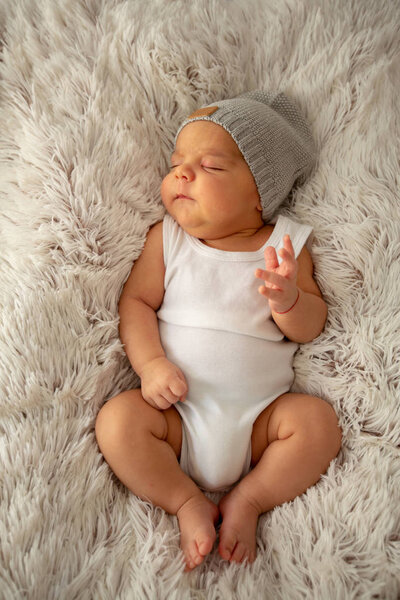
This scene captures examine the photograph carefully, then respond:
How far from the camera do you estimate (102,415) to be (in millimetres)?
1050

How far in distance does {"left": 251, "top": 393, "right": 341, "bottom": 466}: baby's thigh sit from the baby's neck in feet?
1.17

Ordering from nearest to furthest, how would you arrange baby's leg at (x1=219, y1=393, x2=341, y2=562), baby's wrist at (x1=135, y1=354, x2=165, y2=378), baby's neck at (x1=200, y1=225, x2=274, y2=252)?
baby's leg at (x1=219, y1=393, x2=341, y2=562), baby's wrist at (x1=135, y1=354, x2=165, y2=378), baby's neck at (x1=200, y1=225, x2=274, y2=252)

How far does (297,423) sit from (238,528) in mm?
237

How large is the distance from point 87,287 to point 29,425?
31 cm

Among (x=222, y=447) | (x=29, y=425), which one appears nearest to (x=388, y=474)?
(x=222, y=447)

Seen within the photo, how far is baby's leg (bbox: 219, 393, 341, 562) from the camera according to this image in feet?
3.30

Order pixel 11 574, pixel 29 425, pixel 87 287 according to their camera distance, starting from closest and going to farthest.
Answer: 1. pixel 11 574
2. pixel 29 425
3. pixel 87 287

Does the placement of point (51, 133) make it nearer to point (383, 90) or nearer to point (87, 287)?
point (87, 287)

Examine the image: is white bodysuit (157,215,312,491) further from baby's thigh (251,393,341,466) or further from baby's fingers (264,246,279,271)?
baby's fingers (264,246,279,271)

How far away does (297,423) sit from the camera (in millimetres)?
1073

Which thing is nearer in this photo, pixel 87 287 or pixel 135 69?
pixel 87 287

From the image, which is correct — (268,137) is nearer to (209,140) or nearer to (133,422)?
(209,140)

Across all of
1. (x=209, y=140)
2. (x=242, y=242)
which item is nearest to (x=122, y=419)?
(x=242, y=242)

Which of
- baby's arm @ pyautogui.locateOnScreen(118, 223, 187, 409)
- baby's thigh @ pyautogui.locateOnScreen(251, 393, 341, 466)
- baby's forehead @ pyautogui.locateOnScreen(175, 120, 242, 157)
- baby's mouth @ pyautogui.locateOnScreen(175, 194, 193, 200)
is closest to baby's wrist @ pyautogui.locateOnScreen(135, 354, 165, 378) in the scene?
baby's arm @ pyautogui.locateOnScreen(118, 223, 187, 409)
